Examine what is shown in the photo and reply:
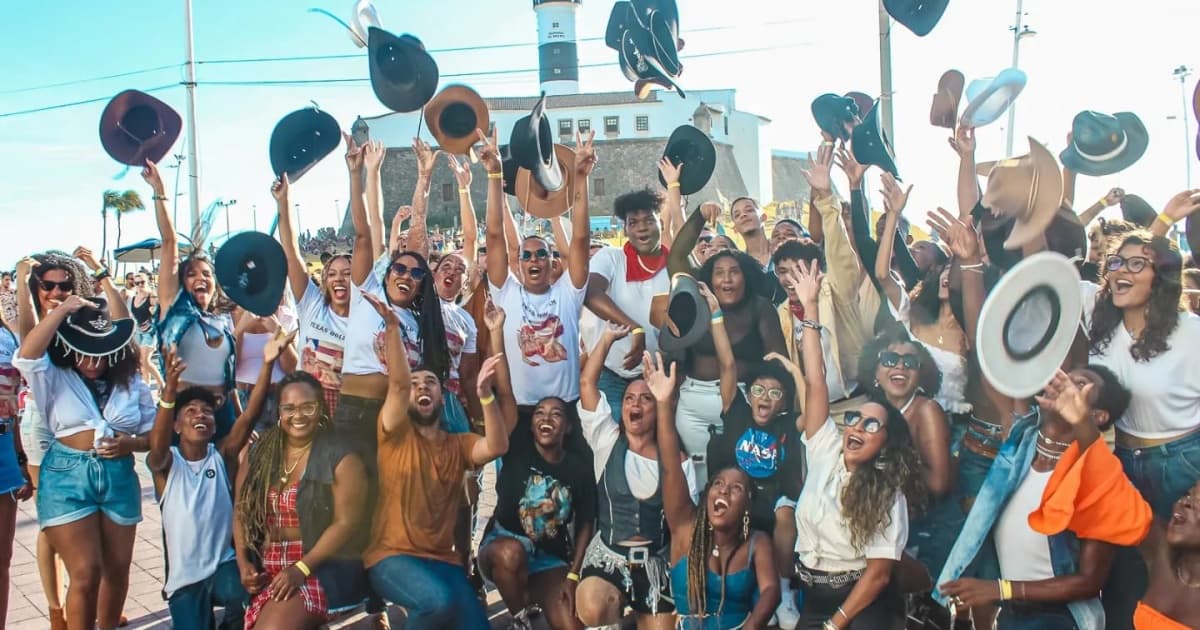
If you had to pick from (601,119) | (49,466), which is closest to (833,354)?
(49,466)

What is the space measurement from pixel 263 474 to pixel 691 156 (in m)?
2.45

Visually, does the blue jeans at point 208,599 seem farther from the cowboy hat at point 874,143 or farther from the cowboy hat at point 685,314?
the cowboy hat at point 874,143

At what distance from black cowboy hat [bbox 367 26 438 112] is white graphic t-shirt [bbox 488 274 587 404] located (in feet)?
3.43

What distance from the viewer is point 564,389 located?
437cm

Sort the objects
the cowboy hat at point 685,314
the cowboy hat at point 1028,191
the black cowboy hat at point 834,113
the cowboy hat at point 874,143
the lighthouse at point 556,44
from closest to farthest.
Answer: the cowboy hat at point 1028,191, the cowboy hat at point 874,143, the cowboy hat at point 685,314, the black cowboy hat at point 834,113, the lighthouse at point 556,44

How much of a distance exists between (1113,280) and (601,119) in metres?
37.5

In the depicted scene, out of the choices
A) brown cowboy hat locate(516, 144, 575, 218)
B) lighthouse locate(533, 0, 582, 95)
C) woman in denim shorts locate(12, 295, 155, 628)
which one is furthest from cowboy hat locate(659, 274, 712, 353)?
lighthouse locate(533, 0, 582, 95)

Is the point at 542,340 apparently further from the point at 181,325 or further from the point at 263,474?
the point at 181,325

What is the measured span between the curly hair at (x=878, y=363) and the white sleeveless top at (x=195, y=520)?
116 inches

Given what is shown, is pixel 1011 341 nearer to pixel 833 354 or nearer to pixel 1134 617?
pixel 833 354

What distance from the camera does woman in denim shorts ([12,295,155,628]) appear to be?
13.4 feet

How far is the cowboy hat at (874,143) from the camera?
379cm

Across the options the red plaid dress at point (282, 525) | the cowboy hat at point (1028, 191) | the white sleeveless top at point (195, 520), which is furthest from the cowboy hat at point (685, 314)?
the white sleeveless top at point (195, 520)

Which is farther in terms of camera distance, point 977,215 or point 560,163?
point 560,163
